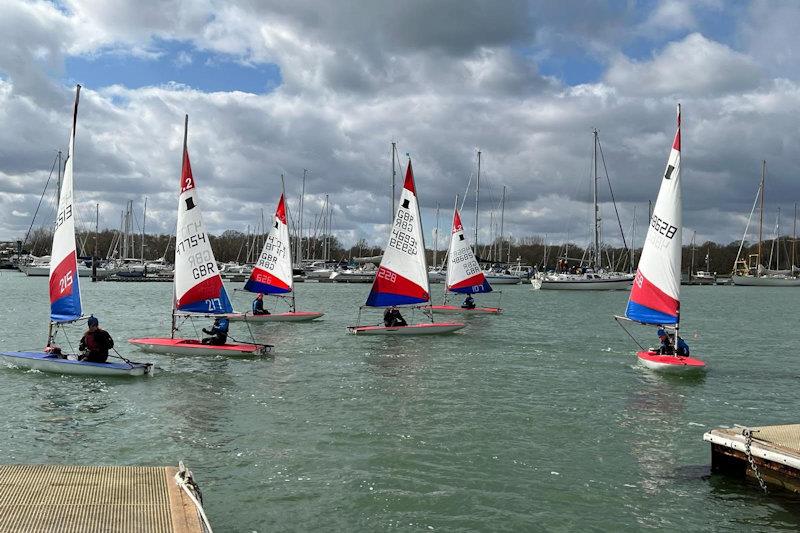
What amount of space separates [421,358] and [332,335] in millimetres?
7441

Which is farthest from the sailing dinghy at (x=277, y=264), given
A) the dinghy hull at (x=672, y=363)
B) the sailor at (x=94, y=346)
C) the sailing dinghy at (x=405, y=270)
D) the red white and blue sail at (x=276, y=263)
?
the dinghy hull at (x=672, y=363)

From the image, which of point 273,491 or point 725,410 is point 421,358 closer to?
point 725,410

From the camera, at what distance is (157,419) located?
46.5ft

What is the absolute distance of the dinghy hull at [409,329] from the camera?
28328mm

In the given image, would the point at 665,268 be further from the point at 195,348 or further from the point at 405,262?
the point at 195,348

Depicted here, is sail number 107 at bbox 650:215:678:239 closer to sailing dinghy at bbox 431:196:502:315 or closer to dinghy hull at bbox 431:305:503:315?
dinghy hull at bbox 431:305:503:315

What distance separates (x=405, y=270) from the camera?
94.4ft

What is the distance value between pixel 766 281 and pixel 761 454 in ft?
334

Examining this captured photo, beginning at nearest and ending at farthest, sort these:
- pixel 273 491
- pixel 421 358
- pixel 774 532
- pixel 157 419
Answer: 1. pixel 774 532
2. pixel 273 491
3. pixel 157 419
4. pixel 421 358

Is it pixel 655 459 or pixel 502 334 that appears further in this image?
pixel 502 334

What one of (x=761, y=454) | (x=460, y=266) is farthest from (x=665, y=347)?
(x=460, y=266)

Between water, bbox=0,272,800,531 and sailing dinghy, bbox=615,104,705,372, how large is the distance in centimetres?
71

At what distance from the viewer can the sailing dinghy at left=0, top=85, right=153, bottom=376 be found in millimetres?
17922

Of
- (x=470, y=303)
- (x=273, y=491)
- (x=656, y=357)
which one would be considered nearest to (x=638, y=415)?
(x=656, y=357)
